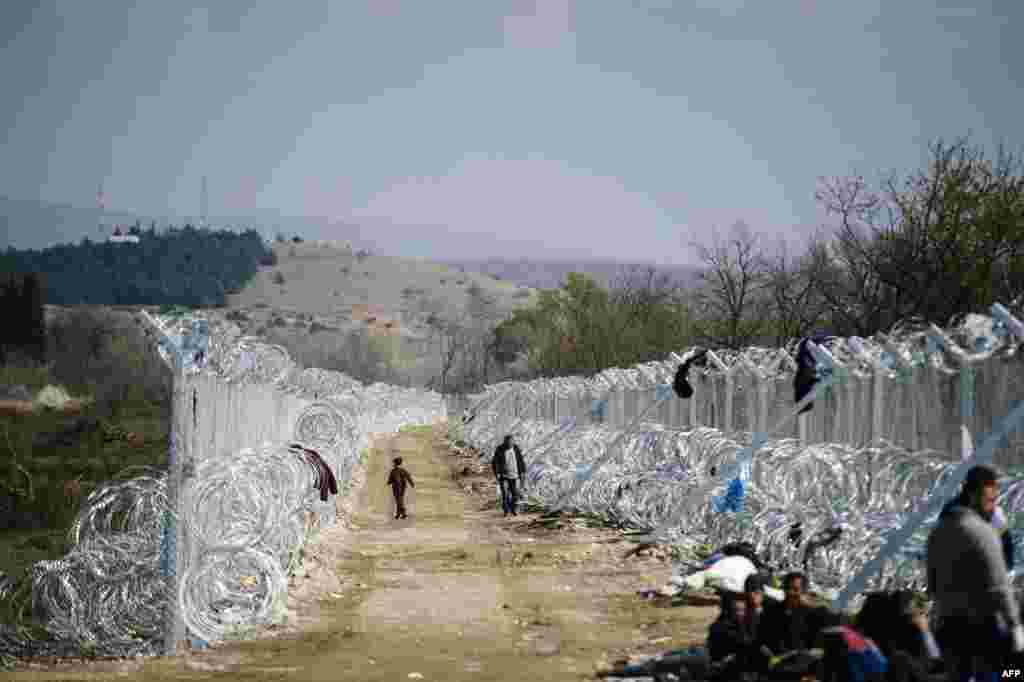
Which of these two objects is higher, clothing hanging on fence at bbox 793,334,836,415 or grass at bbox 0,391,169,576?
clothing hanging on fence at bbox 793,334,836,415

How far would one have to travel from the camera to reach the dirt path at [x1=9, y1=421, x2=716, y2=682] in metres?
12.4

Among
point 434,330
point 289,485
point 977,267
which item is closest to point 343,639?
point 289,485

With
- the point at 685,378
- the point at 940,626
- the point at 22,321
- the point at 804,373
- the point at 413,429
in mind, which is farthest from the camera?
the point at 22,321

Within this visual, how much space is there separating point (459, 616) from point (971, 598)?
764 centimetres

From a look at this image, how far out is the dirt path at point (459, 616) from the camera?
12406 millimetres

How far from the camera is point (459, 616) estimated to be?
1531cm

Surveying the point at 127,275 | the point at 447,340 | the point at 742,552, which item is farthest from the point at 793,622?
the point at 127,275

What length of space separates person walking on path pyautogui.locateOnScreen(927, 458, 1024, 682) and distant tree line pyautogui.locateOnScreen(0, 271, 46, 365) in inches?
4072

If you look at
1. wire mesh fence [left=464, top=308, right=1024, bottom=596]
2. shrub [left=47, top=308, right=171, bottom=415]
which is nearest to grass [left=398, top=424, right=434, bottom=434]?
shrub [left=47, top=308, right=171, bottom=415]

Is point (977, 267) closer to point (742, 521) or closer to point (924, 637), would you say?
point (742, 521)

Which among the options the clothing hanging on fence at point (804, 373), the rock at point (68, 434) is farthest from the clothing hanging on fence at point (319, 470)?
the rock at point (68, 434)

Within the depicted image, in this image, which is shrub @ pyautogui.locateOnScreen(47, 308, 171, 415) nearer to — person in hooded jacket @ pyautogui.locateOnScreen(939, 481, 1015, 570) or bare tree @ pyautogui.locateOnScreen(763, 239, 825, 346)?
bare tree @ pyautogui.locateOnScreen(763, 239, 825, 346)

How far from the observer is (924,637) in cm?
909

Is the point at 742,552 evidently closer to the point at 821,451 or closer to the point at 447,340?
the point at 821,451
